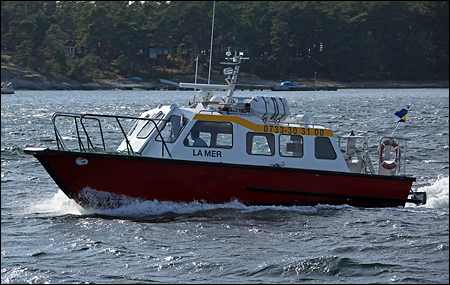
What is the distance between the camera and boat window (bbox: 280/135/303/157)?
1177 centimetres

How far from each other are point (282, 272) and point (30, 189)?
8.30 metres

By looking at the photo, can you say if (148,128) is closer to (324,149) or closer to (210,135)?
(210,135)

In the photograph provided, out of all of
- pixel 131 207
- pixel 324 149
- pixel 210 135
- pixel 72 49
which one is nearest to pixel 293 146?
pixel 324 149

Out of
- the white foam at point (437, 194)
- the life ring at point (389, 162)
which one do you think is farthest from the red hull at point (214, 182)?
the white foam at point (437, 194)

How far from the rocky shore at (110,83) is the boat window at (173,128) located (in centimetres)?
7278

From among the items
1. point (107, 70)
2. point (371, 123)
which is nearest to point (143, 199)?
point (371, 123)

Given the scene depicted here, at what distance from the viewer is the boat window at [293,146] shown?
38.6ft

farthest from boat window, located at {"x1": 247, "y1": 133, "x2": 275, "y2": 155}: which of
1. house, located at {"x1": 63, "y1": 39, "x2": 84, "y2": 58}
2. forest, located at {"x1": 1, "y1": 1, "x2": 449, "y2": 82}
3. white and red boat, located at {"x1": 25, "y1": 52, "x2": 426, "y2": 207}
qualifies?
house, located at {"x1": 63, "y1": 39, "x2": 84, "y2": 58}

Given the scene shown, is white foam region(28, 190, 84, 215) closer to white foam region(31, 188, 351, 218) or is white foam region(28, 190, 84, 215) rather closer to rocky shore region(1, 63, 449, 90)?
white foam region(31, 188, 351, 218)

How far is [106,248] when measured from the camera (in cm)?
920

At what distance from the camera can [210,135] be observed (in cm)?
1139

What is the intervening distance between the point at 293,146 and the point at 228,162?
168 cm

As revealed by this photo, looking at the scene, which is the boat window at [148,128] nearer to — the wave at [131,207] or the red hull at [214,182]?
the red hull at [214,182]

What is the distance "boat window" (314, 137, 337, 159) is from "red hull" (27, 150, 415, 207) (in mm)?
460
